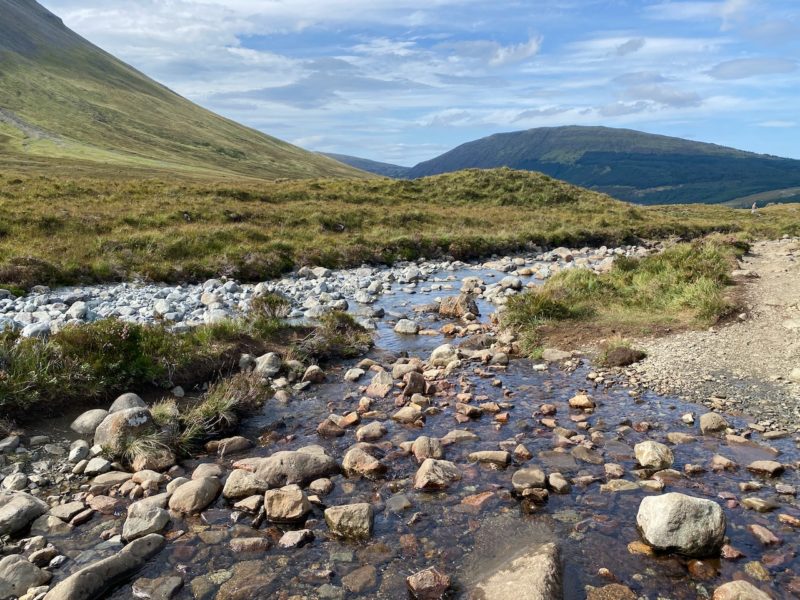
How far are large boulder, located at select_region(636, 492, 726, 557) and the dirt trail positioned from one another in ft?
12.1

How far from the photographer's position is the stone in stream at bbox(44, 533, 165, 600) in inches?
204

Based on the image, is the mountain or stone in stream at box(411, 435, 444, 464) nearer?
stone in stream at box(411, 435, 444, 464)

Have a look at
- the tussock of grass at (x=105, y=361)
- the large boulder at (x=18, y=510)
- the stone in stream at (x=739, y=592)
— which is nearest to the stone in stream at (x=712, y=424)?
the stone in stream at (x=739, y=592)

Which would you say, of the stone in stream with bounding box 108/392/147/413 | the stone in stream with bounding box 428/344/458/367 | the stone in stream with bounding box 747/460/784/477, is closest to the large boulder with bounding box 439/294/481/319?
the stone in stream with bounding box 428/344/458/367

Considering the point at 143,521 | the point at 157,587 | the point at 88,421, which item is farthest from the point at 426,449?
the point at 88,421

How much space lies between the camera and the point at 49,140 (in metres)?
100

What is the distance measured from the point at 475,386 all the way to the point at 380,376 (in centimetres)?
198

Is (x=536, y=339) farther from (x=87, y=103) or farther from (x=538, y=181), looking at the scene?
(x=87, y=103)

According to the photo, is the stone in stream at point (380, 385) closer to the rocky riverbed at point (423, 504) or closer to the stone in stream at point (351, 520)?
the rocky riverbed at point (423, 504)

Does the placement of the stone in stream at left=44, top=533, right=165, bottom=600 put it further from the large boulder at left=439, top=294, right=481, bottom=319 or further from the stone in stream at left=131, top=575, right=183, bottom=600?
the large boulder at left=439, top=294, right=481, bottom=319

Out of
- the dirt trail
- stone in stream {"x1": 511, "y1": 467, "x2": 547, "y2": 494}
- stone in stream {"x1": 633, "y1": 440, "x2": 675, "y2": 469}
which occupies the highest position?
the dirt trail

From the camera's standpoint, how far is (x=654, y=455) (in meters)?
7.63

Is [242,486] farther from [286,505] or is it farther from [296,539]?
[296,539]

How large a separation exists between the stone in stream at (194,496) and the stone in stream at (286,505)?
773mm
